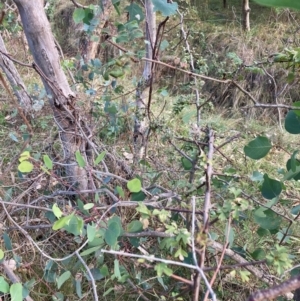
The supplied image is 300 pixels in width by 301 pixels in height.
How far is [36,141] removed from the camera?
1740 millimetres

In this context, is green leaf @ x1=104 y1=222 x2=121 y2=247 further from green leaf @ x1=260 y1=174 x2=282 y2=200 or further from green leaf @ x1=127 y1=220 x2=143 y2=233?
green leaf @ x1=260 y1=174 x2=282 y2=200

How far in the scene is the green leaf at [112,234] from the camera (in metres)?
0.71

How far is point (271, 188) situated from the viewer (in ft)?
A: 2.46

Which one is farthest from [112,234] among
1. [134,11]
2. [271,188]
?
[134,11]

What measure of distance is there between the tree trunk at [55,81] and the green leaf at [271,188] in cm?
52

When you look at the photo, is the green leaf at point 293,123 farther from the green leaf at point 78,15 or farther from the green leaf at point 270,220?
the green leaf at point 78,15

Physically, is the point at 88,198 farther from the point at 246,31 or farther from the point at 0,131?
the point at 246,31

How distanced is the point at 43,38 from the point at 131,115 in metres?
0.63

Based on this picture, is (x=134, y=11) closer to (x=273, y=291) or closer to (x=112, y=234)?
(x=112, y=234)

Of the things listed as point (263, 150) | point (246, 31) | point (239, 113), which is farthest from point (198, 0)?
point (263, 150)

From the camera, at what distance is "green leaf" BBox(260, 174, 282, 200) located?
745 millimetres

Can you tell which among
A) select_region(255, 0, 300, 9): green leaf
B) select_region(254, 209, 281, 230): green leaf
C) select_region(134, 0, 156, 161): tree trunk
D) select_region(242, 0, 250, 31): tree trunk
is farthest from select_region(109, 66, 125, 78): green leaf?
select_region(242, 0, 250, 31): tree trunk

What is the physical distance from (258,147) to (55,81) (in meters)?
0.73

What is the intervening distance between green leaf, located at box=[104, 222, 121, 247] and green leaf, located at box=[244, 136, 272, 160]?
0.28 metres
